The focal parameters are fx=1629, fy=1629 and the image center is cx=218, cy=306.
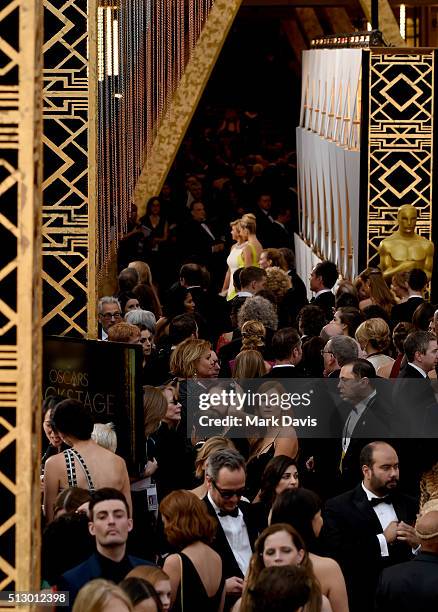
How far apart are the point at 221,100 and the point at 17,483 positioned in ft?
104

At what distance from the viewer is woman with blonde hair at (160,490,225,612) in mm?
6422

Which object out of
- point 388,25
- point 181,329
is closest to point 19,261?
point 181,329

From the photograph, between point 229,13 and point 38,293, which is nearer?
point 38,293

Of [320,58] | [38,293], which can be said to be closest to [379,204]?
[320,58]

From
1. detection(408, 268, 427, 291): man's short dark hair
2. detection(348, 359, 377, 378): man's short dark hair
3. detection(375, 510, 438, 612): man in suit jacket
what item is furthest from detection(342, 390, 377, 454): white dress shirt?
detection(408, 268, 427, 291): man's short dark hair

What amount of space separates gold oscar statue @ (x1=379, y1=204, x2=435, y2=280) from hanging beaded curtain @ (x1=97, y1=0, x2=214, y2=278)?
2679 mm

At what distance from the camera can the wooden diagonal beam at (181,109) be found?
21.6 metres

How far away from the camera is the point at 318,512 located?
677 cm

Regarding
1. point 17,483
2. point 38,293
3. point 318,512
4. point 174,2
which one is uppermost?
point 174,2

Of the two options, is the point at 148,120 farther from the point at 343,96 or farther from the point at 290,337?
the point at 290,337

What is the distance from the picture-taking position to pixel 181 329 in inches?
453

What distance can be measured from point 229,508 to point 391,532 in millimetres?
837

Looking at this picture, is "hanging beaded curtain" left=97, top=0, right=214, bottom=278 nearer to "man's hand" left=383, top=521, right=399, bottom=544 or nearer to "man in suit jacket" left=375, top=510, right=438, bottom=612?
"man's hand" left=383, top=521, right=399, bottom=544

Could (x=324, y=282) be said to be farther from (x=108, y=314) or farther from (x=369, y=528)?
(x=369, y=528)
